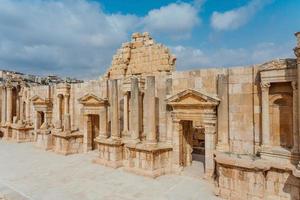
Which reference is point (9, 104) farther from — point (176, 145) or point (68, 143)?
point (176, 145)

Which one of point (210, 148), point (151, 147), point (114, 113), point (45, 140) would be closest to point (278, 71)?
point (210, 148)

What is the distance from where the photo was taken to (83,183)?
8898mm

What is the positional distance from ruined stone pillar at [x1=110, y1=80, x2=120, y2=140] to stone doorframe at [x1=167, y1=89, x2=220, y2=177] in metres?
2.79

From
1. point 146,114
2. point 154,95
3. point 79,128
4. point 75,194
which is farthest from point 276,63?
point 79,128

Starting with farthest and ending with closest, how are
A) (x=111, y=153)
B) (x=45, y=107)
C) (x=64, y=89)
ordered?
(x=45, y=107), (x=64, y=89), (x=111, y=153)

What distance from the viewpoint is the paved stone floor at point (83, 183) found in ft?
25.3

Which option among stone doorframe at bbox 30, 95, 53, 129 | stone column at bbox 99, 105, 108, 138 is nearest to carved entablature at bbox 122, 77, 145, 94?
stone column at bbox 99, 105, 108, 138

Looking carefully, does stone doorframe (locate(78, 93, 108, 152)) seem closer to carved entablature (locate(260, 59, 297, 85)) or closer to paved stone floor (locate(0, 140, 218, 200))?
paved stone floor (locate(0, 140, 218, 200))

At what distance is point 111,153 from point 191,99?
4.49 m

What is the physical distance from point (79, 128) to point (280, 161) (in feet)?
36.9

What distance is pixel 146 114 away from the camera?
35.0 feet

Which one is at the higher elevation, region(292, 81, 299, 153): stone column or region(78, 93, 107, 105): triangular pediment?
region(78, 93, 107, 105): triangular pediment

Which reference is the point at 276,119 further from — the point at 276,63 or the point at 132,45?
the point at 132,45

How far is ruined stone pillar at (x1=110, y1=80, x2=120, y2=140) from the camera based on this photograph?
11.3m
